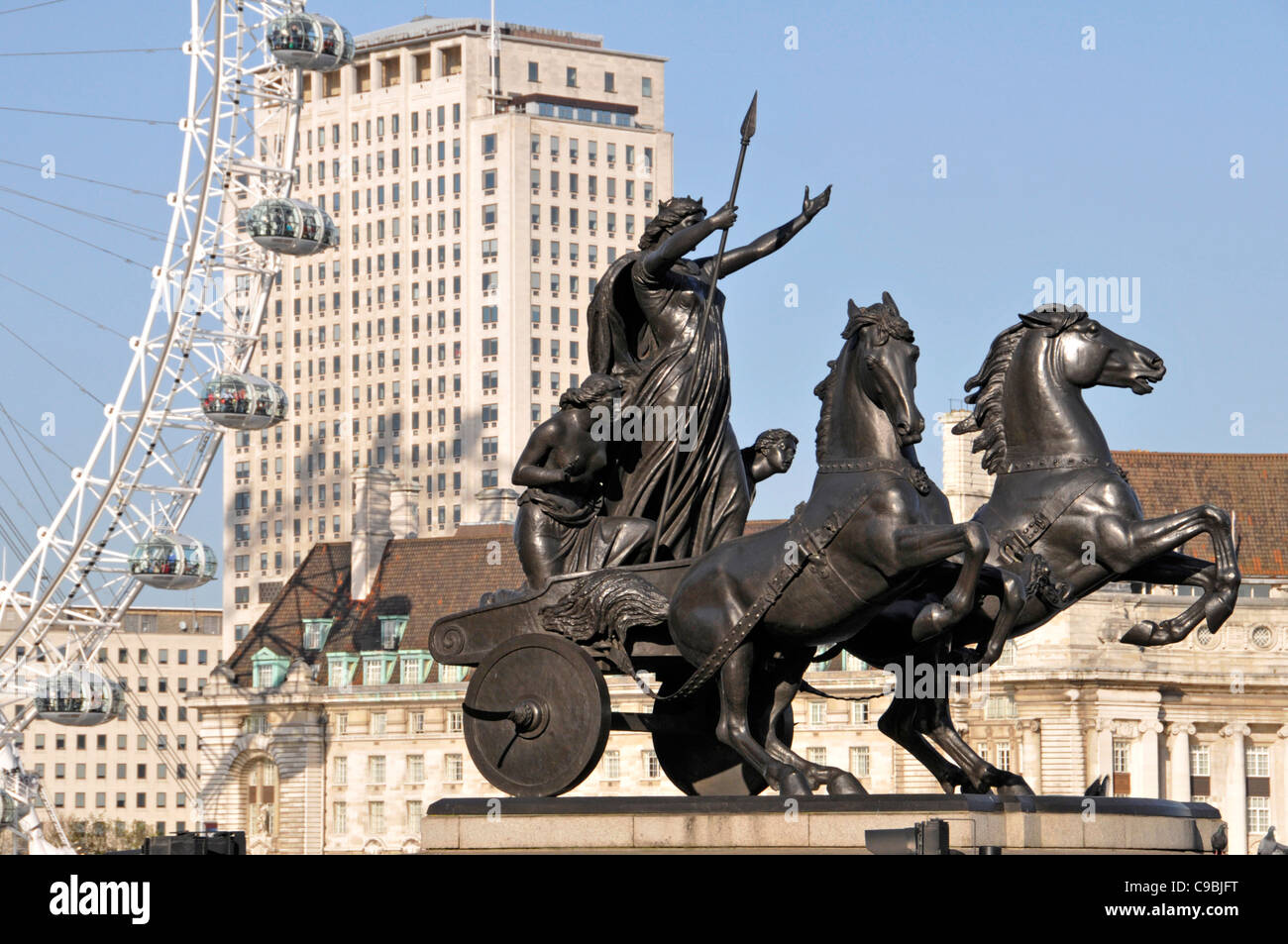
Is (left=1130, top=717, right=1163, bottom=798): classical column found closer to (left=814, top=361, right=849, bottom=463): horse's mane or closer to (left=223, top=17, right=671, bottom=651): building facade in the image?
(left=223, top=17, right=671, bottom=651): building facade

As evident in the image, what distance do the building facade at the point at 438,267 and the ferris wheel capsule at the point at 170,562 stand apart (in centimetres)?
7337

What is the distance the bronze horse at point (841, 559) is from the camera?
18.9 metres

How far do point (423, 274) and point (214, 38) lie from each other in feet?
301

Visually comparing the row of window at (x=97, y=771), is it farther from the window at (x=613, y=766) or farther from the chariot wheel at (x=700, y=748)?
the chariot wheel at (x=700, y=748)

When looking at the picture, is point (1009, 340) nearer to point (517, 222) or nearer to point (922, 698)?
point (922, 698)

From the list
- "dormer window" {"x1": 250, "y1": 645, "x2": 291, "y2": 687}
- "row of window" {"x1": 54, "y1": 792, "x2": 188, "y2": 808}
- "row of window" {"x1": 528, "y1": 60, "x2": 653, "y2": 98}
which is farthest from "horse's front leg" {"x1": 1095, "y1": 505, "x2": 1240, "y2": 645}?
"row of window" {"x1": 54, "y1": 792, "x2": 188, "y2": 808}

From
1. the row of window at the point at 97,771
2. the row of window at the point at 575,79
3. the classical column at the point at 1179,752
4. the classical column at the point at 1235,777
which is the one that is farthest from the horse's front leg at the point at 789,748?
the row of window at the point at 97,771

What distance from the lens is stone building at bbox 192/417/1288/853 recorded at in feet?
304

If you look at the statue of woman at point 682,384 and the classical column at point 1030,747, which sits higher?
the statue of woman at point 682,384

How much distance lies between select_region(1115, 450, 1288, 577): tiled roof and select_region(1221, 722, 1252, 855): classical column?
561 cm

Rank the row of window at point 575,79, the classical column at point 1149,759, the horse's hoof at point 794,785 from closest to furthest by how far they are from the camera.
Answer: the horse's hoof at point 794,785, the classical column at point 1149,759, the row of window at point 575,79

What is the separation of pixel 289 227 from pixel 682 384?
184ft

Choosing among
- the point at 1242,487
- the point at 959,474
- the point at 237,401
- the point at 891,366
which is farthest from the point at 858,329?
the point at 959,474
